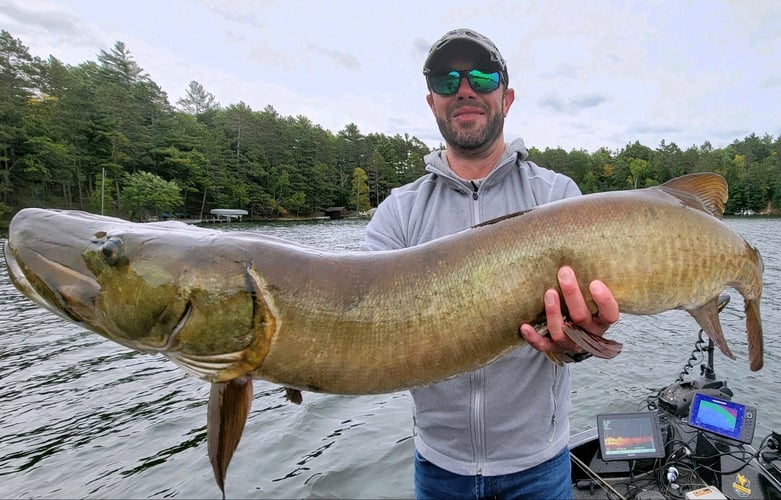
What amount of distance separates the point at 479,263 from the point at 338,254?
0.58 m

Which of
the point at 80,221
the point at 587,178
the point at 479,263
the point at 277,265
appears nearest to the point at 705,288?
the point at 479,263

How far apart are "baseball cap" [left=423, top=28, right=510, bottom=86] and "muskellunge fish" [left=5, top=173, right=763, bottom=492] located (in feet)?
3.77

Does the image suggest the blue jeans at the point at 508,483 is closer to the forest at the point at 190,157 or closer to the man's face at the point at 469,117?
the man's face at the point at 469,117

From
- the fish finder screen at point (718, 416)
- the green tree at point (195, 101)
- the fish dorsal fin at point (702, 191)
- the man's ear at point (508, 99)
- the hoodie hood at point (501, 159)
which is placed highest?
the green tree at point (195, 101)

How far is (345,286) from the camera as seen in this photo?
183cm

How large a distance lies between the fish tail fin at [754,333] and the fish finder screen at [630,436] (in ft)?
7.90

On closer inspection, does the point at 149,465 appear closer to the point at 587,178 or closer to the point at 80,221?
the point at 80,221

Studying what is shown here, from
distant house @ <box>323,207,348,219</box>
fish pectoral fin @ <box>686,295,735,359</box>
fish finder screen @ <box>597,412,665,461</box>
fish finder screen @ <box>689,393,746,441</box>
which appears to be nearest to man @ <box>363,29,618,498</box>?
fish pectoral fin @ <box>686,295,735,359</box>

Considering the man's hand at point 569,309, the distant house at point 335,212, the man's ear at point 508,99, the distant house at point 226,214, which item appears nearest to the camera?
the man's hand at point 569,309

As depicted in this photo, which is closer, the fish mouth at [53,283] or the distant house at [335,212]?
the fish mouth at [53,283]

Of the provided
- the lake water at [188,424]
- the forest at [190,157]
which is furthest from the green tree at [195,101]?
the lake water at [188,424]

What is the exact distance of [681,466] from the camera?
447 cm

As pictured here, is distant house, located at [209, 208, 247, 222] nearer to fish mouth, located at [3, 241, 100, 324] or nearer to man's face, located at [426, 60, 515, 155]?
man's face, located at [426, 60, 515, 155]

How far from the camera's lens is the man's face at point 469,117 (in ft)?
8.66
